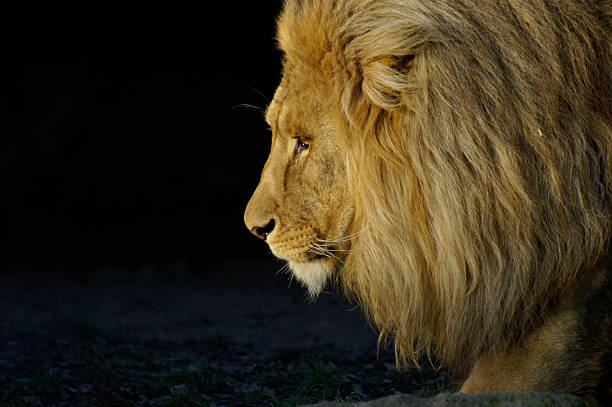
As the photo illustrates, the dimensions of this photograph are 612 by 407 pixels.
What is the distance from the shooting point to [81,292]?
18.8ft

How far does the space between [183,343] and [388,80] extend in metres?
2.84

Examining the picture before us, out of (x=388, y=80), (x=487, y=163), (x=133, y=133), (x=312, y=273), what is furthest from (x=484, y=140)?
(x=133, y=133)

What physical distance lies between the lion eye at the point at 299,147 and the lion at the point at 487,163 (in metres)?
0.09

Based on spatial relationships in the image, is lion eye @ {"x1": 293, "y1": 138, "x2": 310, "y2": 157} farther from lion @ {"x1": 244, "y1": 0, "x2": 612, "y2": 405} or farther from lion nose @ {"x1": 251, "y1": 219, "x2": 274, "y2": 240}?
lion nose @ {"x1": 251, "y1": 219, "x2": 274, "y2": 240}

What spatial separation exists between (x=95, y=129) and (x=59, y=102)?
1.89 feet

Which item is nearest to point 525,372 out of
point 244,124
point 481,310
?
point 481,310

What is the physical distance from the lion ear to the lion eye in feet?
1.10

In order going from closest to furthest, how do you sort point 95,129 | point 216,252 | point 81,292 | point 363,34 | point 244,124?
point 363,34, point 81,292, point 216,252, point 95,129, point 244,124

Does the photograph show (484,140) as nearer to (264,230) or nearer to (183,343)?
(264,230)

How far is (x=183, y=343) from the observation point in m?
4.57

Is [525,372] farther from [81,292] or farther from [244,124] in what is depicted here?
[244,124]

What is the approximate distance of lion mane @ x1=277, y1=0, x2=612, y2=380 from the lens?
7.19 ft

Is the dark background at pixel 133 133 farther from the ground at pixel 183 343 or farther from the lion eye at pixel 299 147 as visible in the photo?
the lion eye at pixel 299 147

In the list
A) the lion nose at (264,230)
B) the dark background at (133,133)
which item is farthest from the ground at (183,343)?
the lion nose at (264,230)
